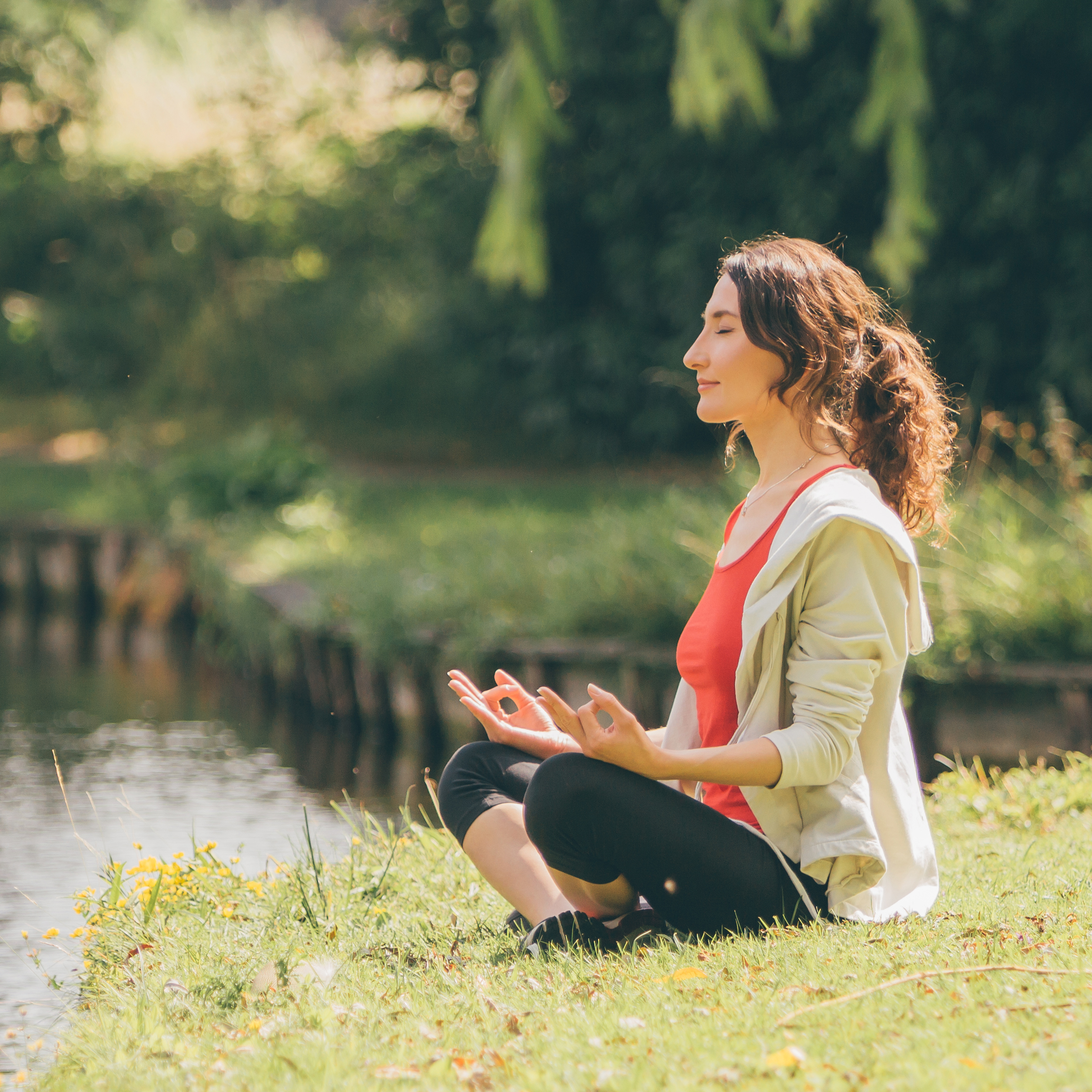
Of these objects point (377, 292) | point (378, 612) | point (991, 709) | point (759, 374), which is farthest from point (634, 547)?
point (377, 292)

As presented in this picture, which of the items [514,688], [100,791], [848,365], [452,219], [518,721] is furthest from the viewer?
[452,219]

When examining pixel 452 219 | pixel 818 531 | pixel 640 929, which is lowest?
pixel 640 929

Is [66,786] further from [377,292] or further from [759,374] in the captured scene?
[377,292]

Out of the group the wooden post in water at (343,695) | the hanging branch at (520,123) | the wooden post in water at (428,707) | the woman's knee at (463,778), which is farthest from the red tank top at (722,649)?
the wooden post in water at (343,695)

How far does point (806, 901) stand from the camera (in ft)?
9.44

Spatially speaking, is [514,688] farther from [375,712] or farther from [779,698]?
[375,712]

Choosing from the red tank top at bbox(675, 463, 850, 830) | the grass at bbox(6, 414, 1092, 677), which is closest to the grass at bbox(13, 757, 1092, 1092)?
the red tank top at bbox(675, 463, 850, 830)

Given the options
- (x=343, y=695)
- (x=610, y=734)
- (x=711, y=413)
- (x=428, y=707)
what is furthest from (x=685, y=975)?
(x=343, y=695)

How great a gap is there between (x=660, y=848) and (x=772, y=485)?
77 cm

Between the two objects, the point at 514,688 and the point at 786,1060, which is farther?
the point at 514,688

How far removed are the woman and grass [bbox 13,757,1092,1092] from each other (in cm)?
13

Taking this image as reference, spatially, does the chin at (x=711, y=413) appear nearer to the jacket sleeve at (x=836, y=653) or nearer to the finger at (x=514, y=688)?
the jacket sleeve at (x=836, y=653)

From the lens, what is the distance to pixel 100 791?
23.0 feet

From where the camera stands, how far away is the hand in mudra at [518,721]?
10.0 ft
